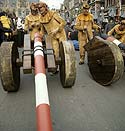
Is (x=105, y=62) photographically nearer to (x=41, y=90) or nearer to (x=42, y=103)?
(x=41, y=90)

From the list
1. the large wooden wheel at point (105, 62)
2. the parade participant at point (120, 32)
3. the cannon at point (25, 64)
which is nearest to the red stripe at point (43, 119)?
the cannon at point (25, 64)

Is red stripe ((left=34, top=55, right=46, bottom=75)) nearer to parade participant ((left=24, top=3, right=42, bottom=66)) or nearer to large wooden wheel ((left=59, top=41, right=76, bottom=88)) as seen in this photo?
large wooden wheel ((left=59, top=41, right=76, bottom=88))

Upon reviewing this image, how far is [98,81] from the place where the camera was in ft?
23.1

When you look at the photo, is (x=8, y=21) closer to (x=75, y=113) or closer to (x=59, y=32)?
(x=59, y=32)

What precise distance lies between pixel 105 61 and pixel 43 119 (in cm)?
377

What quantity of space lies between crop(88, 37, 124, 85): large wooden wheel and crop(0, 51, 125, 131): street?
8.3 inches

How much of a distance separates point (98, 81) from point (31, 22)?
2.66 meters

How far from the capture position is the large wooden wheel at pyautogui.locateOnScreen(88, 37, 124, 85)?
6199 millimetres

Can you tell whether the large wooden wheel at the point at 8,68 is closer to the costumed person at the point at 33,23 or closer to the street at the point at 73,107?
the street at the point at 73,107

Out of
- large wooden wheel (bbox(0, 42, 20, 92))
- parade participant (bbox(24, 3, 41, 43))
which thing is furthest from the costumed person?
large wooden wheel (bbox(0, 42, 20, 92))

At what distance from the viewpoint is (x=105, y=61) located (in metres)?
6.57

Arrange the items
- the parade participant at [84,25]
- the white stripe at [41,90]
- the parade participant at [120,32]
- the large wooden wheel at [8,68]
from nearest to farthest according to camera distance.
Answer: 1. the white stripe at [41,90]
2. the large wooden wheel at [8,68]
3. the parade participant at [120,32]
4. the parade participant at [84,25]

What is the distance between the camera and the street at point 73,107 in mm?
4477

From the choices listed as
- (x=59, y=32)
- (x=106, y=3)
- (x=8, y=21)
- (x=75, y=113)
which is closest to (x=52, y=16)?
(x=59, y=32)
